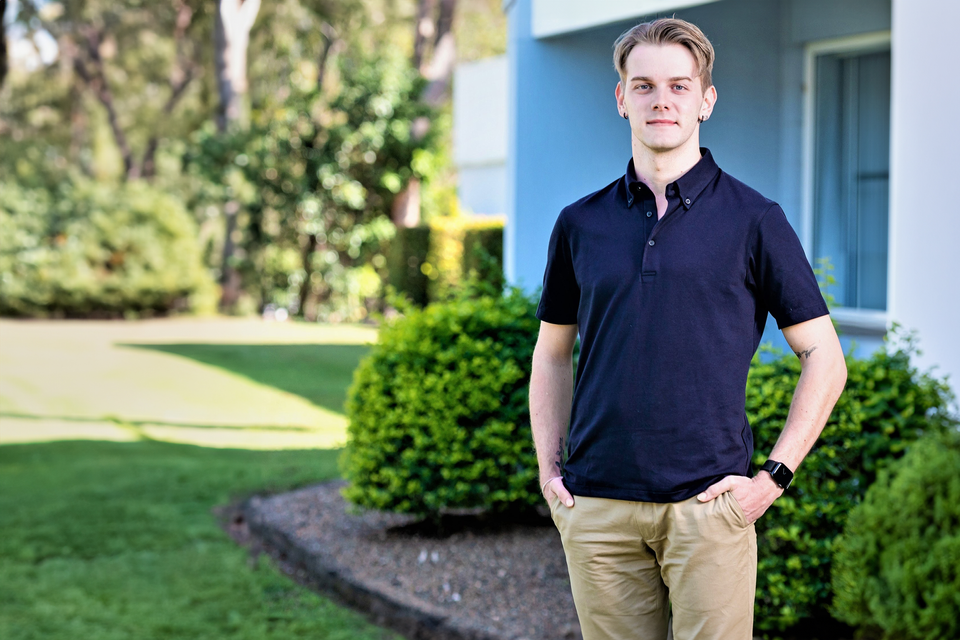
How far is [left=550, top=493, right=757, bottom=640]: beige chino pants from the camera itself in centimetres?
220

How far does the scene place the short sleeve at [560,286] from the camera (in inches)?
98.0

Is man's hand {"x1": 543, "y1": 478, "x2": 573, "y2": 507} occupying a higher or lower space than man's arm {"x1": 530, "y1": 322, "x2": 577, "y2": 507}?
lower

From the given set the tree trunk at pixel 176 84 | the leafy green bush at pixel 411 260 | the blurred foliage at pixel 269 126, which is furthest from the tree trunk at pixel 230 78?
the tree trunk at pixel 176 84

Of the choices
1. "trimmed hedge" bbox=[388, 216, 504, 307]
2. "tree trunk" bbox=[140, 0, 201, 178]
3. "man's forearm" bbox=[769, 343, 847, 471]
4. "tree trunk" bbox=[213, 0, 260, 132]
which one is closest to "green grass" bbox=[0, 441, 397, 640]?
"man's forearm" bbox=[769, 343, 847, 471]

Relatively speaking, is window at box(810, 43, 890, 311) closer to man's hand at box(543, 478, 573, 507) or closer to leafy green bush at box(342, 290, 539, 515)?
leafy green bush at box(342, 290, 539, 515)

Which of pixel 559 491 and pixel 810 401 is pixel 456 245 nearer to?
pixel 559 491

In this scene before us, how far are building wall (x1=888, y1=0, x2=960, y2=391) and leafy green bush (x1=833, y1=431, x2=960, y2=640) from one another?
1.08 metres

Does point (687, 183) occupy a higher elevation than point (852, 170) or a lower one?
lower

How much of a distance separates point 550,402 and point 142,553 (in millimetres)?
4014

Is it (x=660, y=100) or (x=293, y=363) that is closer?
(x=660, y=100)

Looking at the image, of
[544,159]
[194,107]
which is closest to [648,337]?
[544,159]

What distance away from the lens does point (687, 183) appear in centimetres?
230

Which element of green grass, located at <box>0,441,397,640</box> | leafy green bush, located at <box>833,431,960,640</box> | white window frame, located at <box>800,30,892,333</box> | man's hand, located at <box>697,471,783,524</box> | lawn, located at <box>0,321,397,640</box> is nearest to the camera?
man's hand, located at <box>697,471,783,524</box>

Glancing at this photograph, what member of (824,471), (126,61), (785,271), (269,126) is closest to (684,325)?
(785,271)
